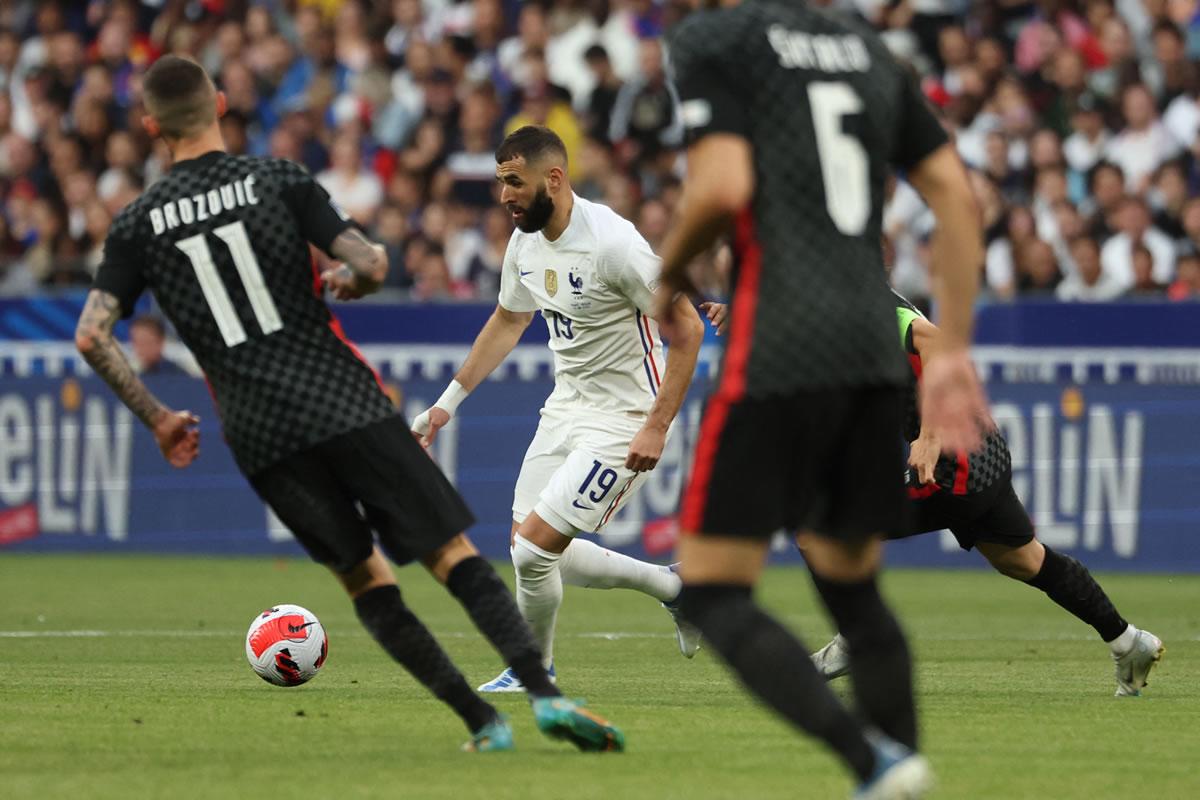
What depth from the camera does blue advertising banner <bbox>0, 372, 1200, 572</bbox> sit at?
16.0m

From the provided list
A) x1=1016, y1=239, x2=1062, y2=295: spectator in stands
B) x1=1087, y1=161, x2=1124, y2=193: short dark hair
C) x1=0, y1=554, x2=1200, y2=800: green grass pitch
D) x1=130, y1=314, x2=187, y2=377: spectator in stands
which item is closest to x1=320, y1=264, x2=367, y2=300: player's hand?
x1=0, y1=554, x2=1200, y2=800: green grass pitch

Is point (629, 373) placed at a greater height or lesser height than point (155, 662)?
greater

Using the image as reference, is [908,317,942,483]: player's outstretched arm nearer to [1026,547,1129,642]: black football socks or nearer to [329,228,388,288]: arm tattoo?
[1026,547,1129,642]: black football socks

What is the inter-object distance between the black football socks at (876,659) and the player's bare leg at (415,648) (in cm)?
157

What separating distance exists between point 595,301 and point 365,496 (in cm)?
290

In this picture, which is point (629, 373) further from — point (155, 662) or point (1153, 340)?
point (1153, 340)

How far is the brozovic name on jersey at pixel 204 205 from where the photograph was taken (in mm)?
6613

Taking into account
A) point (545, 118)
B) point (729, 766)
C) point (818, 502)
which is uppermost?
point (818, 502)

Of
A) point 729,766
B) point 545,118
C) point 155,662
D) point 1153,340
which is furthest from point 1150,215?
point 729,766

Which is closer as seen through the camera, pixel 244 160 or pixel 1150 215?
pixel 244 160

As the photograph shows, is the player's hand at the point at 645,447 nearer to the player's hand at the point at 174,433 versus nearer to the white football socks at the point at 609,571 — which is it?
the white football socks at the point at 609,571

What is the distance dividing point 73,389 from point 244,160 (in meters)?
11.5

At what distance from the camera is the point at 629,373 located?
9.55m

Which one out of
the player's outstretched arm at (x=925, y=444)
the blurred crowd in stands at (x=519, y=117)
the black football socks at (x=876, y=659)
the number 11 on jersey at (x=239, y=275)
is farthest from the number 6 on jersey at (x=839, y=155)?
the blurred crowd in stands at (x=519, y=117)
